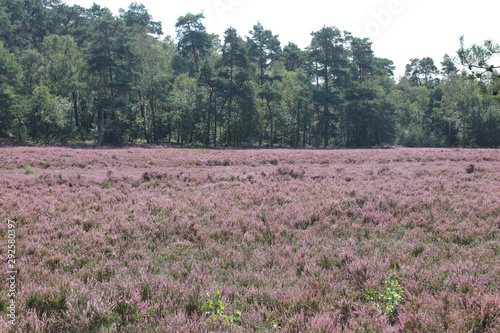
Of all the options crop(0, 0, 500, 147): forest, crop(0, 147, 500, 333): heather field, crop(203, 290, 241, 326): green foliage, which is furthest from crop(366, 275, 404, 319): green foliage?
crop(0, 0, 500, 147): forest

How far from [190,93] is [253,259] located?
5107 cm

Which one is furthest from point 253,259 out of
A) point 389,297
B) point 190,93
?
point 190,93

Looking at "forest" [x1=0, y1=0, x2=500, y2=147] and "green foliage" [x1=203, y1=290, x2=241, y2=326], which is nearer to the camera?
"green foliage" [x1=203, y1=290, x2=241, y2=326]

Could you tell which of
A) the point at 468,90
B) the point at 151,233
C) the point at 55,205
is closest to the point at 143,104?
the point at 55,205

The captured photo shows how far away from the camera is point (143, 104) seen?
49812 mm

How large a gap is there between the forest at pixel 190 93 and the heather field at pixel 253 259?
36933 millimetres

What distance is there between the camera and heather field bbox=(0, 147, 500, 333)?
12.8ft

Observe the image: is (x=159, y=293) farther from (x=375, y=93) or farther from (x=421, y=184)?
(x=375, y=93)

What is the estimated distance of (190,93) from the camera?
2106 inches

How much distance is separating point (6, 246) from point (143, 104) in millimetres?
46888

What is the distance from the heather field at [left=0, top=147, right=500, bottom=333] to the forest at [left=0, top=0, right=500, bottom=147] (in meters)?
36.9

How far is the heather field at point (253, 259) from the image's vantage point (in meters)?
3.90

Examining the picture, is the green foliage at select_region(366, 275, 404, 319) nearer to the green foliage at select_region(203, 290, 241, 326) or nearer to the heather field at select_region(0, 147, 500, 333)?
the heather field at select_region(0, 147, 500, 333)

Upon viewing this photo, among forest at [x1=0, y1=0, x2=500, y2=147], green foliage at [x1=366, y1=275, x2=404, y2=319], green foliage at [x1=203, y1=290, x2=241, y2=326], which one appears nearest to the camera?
green foliage at [x1=203, y1=290, x2=241, y2=326]
